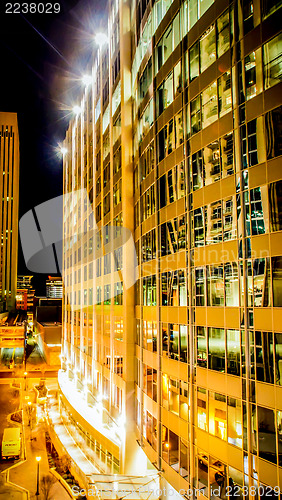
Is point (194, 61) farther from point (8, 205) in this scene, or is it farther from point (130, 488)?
point (8, 205)

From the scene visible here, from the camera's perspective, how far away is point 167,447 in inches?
753

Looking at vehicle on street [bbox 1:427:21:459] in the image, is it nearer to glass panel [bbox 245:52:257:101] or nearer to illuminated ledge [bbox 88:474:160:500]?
illuminated ledge [bbox 88:474:160:500]

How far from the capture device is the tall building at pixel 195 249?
42.3 ft

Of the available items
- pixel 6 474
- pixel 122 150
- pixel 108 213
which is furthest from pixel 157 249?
pixel 6 474

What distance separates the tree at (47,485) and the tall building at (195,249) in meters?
3.53

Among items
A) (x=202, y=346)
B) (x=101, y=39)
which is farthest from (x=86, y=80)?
(x=202, y=346)

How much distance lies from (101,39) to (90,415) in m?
34.4

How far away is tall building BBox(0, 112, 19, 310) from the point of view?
520ft

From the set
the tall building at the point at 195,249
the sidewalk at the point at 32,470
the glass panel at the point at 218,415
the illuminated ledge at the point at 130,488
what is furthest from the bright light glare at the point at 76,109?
the glass panel at the point at 218,415

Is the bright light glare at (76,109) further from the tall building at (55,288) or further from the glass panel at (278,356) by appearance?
the tall building at (55,288)

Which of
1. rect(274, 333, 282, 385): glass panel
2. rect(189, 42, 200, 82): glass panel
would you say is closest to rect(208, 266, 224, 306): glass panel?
rect(274, 333, 282, 385): glass panel

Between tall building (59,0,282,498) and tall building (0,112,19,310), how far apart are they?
450ft

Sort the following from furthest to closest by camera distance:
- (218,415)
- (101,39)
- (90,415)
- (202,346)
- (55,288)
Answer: (55,288), (101,39), (90,415), (202,346), (218,415)

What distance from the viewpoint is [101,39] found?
35125mm
